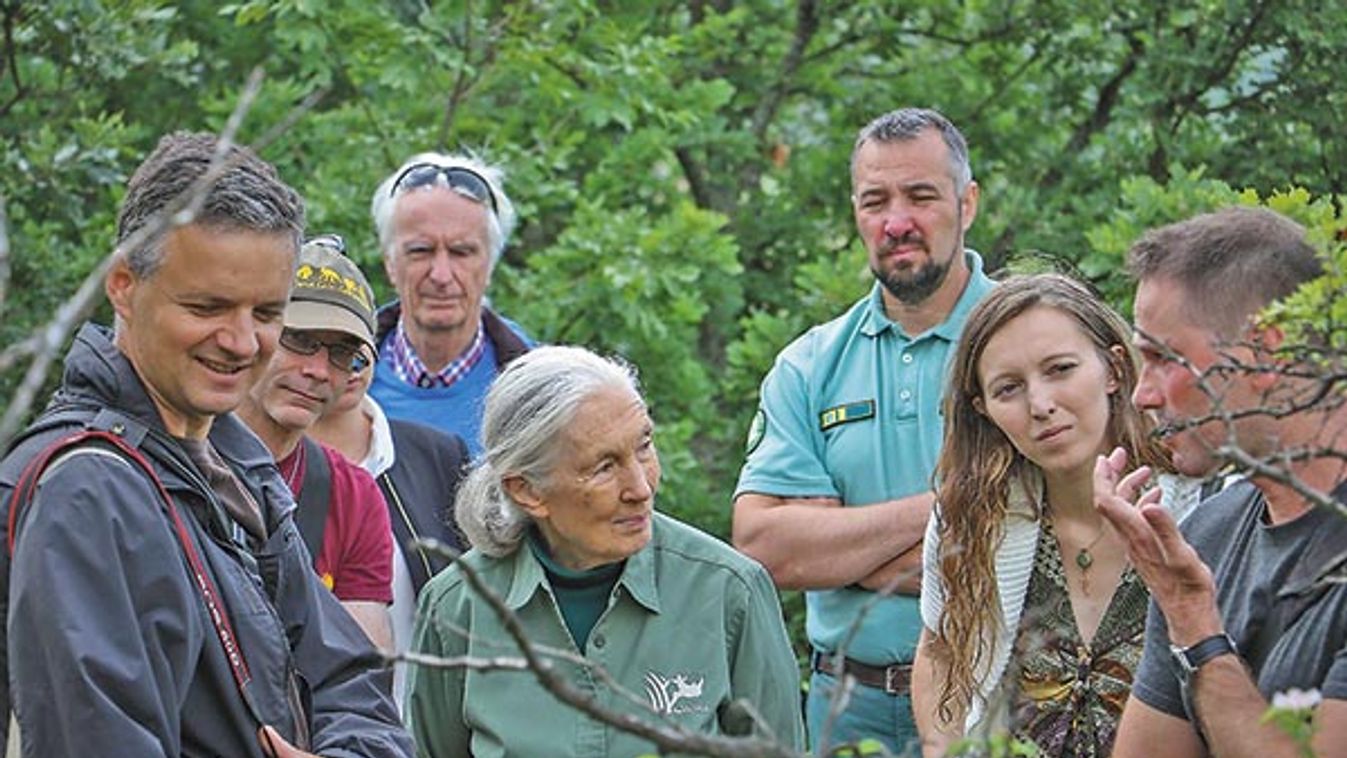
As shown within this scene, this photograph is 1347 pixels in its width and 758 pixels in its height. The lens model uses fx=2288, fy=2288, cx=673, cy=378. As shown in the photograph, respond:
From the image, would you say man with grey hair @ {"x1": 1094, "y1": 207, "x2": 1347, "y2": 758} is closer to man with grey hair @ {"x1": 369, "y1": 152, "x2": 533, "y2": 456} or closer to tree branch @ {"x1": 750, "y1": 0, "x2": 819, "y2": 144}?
man with grey hair @ {"x1": 369, "y1": 152, "x2": 533, "y2": 456}

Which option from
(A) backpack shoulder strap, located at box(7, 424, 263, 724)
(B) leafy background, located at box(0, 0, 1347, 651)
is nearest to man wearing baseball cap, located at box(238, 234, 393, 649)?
(A) backpack shoulder strap, located at box(7, 424, 263, 724)

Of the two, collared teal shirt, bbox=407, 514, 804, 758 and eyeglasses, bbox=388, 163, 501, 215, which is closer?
collared teal shirt, bbox=407, 514, 804, 758

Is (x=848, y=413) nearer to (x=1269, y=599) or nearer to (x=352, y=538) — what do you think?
(x=352, y=538)

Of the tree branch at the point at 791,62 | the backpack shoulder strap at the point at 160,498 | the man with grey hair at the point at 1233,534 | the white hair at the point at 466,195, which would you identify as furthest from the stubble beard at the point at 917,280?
the tree branch at the point at 791,62

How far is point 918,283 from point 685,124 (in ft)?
12.3

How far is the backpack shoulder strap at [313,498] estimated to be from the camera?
5148 mm

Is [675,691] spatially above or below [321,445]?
below

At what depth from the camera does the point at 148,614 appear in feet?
12.1

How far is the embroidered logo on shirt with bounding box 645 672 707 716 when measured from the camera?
459 cm

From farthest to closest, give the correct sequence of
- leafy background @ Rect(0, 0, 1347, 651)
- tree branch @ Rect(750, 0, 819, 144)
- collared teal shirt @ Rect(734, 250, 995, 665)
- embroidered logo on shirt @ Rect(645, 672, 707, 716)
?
tree branch @ Rect(750, 0, 819, 144) → leafy background @ Rect(0, 0, 1347, 651) → collared teal shirt @ Rect(734, 250, 995, 665) → embroidered logo on shirt @ Rect(645, 672, 707, 716)

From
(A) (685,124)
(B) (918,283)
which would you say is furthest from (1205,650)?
(A) (685,124)

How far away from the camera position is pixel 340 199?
30.2 feet

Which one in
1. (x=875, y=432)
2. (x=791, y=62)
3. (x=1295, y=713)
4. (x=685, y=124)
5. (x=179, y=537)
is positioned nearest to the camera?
(x=1295, y=713)

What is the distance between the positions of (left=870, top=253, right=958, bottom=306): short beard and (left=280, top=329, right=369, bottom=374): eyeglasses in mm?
1391
